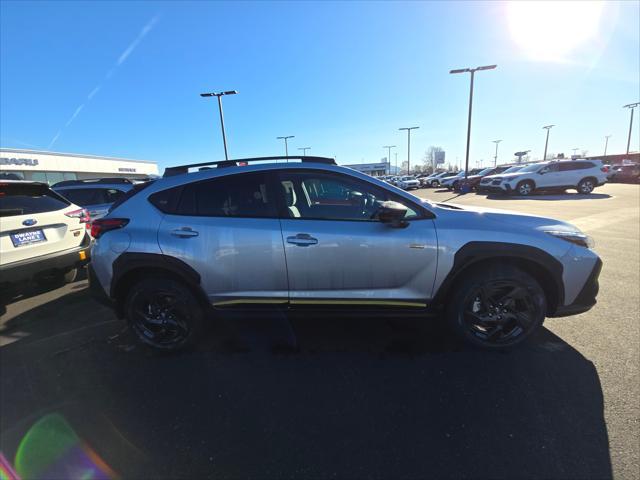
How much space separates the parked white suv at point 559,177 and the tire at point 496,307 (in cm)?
1738

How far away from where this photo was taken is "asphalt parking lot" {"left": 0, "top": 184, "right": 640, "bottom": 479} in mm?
1827

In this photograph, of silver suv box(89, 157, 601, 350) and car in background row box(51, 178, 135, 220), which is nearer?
silver suv box(89, 157, 601, 350)

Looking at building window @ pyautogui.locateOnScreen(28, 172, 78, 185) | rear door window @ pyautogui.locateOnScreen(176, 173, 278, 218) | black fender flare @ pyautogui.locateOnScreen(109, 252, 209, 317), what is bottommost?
black fender flare @ pyautogui.locateOnScreen(109, 252, 209, 317)

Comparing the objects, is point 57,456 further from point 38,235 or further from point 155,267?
point 38,235

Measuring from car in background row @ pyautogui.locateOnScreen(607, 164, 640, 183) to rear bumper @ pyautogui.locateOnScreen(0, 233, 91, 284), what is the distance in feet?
106

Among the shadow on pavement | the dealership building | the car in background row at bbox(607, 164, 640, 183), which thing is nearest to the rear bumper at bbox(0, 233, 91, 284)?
the shadow on pavement

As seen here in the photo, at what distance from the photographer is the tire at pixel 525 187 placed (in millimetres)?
17152

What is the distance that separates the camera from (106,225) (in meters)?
2.96

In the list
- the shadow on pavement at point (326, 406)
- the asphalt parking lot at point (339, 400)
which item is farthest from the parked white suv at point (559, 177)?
the shadow on pavement at point (326, 406)

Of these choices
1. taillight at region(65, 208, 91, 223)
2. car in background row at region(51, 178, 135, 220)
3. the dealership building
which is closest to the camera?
taillight at region(65, 208, 91, 223)

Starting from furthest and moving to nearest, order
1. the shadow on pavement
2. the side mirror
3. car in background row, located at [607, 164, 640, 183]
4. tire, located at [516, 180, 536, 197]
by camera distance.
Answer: car in background row, located at [607, 164, 640, 183] → tire, located at [516, 180, 536, 197] → the side mirror → the shadow on pavement

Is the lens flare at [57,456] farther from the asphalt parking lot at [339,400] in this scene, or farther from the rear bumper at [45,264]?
the rear bumper at [45,264]

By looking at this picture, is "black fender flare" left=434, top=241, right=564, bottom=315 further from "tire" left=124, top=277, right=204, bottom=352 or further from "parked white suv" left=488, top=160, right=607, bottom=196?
"parked white suv" left=488, top=160, right=607, bottom=196

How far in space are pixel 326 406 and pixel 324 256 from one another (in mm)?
1153
